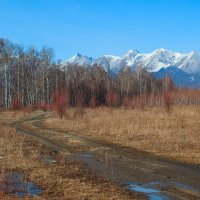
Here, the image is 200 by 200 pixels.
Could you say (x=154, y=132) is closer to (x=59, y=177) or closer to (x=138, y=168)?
(x=138, y=168)

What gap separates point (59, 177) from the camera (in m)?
13.2

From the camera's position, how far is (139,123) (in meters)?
29.4

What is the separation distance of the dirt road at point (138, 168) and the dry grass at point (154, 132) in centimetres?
115

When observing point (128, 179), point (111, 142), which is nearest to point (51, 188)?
point (128, 179)

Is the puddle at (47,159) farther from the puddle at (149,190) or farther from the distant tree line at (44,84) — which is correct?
the distant tree line at (44,84)

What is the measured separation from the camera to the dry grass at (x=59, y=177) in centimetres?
1099

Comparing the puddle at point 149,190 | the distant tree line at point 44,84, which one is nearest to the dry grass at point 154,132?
the puddle at point 149,190

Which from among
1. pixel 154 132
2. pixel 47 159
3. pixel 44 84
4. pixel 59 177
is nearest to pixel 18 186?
pixel 59 177

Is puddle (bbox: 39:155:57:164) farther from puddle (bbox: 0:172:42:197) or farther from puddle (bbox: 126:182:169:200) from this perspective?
puddle (bbox: 126:182:169:200)

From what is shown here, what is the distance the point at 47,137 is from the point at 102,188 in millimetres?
15729

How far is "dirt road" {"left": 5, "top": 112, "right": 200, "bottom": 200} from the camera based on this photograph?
11.8 meters

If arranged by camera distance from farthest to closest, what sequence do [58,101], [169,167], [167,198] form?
[58,101], [169,167], [167,198]

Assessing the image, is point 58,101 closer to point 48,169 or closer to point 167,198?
point 48,169

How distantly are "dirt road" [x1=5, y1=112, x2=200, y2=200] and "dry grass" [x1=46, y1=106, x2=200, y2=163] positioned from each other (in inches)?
45.3
